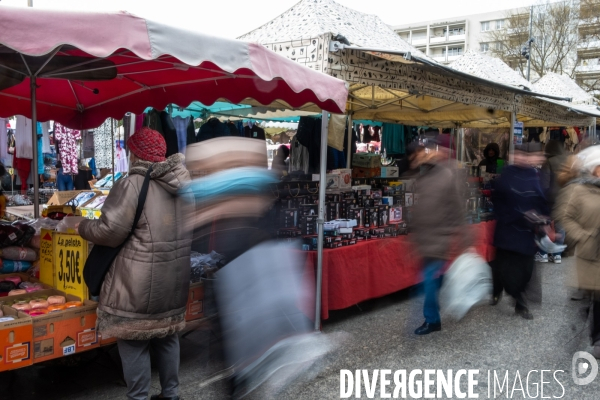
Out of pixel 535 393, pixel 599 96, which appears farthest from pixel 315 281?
pixel 599 96

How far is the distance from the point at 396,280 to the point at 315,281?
1.33m

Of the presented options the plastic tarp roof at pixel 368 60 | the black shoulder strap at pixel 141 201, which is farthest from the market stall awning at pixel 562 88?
the black shoulder strap at pixel 141 201

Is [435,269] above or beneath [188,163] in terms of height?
beneath

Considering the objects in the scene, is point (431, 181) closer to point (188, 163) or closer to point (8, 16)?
point (188, 163)

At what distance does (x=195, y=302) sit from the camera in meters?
3.98

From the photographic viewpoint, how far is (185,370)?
4074mm

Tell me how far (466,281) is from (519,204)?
4.37 feet

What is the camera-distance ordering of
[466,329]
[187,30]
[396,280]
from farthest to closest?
1. [396,280]
2. [466,329]
3. [187,30]

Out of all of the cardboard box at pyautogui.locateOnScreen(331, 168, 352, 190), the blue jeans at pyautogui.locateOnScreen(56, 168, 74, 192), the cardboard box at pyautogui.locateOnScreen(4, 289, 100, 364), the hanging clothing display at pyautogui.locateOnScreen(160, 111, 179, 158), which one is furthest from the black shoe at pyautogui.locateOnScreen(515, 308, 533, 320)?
the blue jeans at pyautogui.locateOnScreen(56, 168, 74, 192)

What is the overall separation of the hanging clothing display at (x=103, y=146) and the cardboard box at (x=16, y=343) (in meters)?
6.84

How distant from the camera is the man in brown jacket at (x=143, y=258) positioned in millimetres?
2797

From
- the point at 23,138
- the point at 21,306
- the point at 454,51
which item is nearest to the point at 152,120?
the point at 23,138

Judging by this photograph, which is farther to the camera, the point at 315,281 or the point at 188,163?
the point at 315,281

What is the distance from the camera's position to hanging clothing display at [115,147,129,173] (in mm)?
9534
